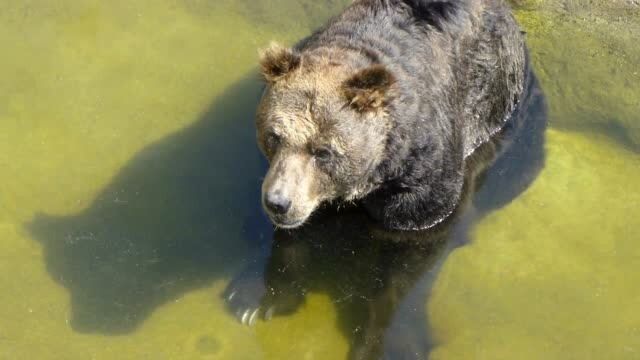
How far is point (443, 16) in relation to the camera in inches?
209

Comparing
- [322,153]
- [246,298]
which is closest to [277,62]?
[322,153]

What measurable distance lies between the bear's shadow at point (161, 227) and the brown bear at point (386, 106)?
2.93 ft

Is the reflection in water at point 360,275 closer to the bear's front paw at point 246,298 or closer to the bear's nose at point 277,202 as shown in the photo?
the bear's front paw at point 246,298

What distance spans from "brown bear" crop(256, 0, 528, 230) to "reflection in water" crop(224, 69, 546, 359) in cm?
21

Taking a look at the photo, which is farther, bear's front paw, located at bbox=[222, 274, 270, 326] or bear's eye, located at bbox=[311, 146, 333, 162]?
bear's front paw, located at bbox=[222, 274, 270, 326]

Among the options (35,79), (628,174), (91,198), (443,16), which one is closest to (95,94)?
(35,79)

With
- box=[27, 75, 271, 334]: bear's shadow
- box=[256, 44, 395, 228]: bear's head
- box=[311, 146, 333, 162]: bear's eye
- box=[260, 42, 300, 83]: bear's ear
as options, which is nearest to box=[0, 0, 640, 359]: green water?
box=[27, 75, 271, 334]: bear's shadow

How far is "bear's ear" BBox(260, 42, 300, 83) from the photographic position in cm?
450

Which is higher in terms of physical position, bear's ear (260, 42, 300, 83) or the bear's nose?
bear's ear (260, 42, 300, 83)

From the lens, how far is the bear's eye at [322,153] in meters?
4.40

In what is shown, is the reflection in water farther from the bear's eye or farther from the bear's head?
the bear's eye

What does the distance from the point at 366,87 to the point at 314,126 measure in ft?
1.07

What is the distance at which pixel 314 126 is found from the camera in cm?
438

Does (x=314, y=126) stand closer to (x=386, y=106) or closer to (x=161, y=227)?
(x=386, y=106)
